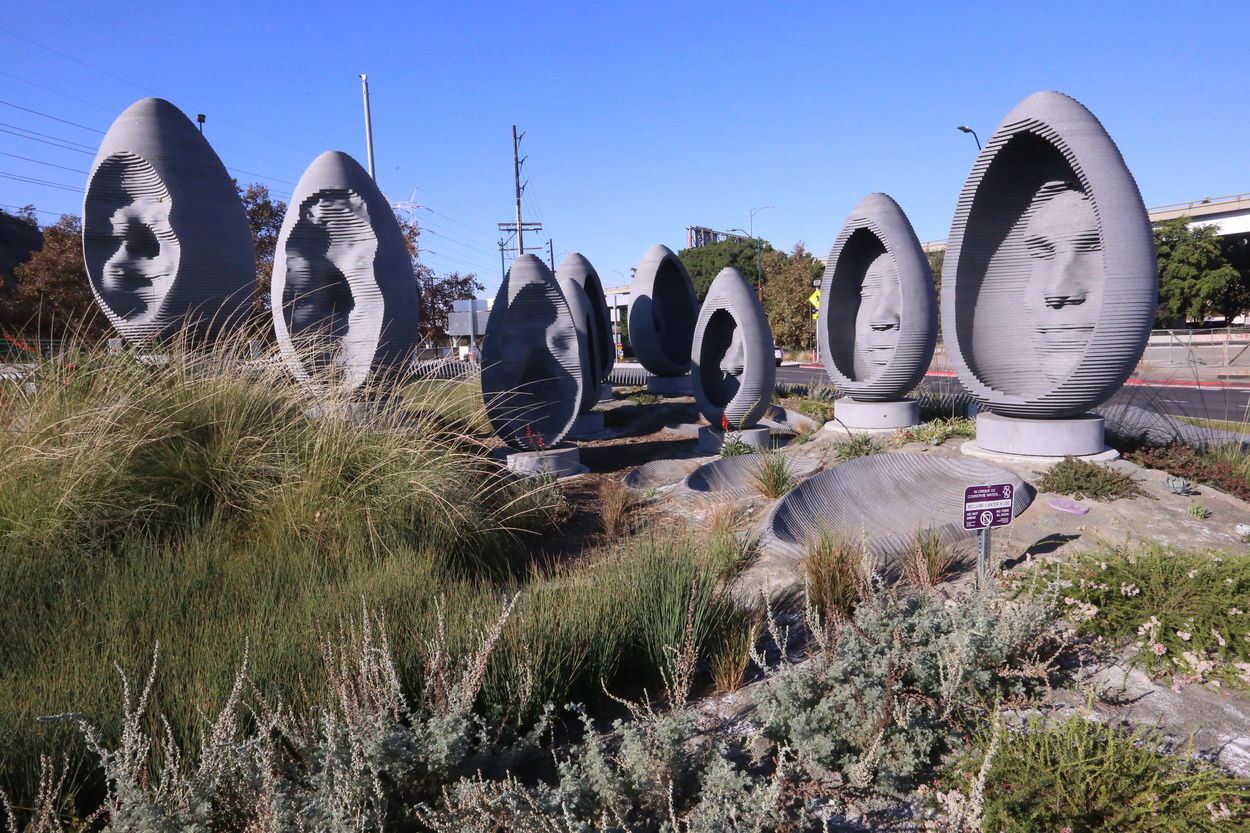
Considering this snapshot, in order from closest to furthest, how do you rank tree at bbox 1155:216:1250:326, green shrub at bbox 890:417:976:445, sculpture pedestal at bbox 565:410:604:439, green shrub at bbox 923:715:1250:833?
green shrub at bbox 923:715:1250:833 < green shrub at bbox 890:417:976:445 < sculpture pedestal at bbox 565:410:604:439 < tree at bbox 1155:216:1250:326

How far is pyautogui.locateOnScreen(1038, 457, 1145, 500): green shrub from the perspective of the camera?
18.5ft

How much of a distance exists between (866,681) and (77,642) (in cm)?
318

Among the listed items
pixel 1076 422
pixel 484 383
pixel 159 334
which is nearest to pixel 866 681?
pixel 1076 422

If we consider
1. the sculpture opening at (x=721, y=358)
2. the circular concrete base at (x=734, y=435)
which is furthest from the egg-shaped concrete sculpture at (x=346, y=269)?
the sculpture opening at (x=721, y=358)

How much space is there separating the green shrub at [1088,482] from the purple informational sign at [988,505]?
8.42ft

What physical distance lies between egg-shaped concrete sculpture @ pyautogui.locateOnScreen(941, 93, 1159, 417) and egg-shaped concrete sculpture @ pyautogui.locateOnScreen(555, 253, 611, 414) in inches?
180

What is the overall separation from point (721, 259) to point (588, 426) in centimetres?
3919

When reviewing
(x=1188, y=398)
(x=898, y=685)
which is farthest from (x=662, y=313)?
(x=898, y=685)

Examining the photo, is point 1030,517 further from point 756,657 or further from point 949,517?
point 756,657

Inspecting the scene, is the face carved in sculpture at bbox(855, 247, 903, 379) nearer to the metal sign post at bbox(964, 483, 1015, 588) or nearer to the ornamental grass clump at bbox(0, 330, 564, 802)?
the ornamental grass clump at bbox(0, 330, 564, 802)

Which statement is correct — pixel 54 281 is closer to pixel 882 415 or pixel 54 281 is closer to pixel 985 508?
pixel 882 415

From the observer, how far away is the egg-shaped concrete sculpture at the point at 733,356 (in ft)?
31.4

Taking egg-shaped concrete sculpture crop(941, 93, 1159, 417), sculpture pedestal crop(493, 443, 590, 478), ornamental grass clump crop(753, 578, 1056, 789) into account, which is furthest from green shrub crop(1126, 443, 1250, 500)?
sculpture pedestal crop(493, 443, 590, 478)

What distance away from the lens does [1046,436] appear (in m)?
6.77
